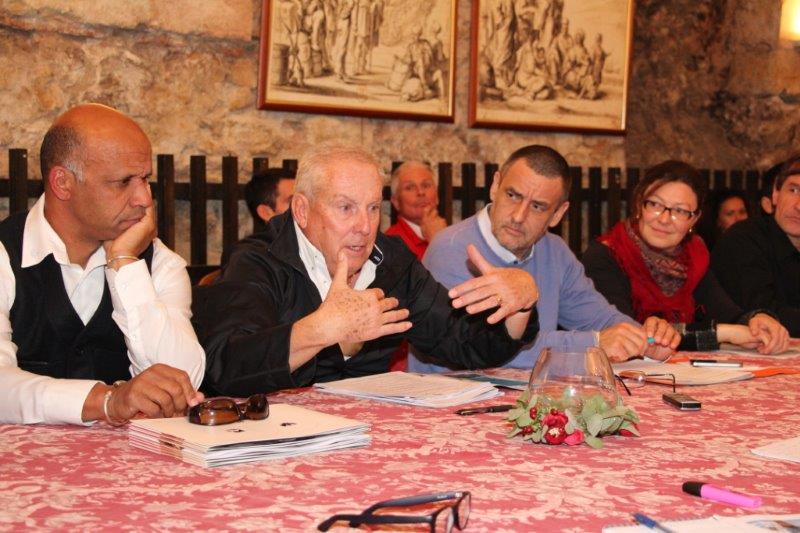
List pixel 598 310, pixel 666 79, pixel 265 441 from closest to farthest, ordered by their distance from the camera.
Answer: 1. pixel 265 441
2. pixel 598 310
3. pixel 666 79

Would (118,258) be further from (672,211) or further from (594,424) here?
(672,211)

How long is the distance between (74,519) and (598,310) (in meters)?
2.57

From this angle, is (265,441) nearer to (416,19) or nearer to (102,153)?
(102,153)

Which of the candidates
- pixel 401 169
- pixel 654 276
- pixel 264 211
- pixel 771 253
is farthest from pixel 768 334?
pixel 401 169

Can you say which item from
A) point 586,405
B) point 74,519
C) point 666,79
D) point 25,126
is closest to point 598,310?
point 586,405

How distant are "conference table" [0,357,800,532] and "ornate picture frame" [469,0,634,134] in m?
4.44

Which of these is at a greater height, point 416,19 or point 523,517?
point 416,19

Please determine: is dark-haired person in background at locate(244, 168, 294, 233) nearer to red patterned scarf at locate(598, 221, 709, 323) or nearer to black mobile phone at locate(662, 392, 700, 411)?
red patterned scarf at locate(598, 221, 709, 323)

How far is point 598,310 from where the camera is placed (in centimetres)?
366

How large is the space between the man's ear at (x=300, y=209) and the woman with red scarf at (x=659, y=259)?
154 cm

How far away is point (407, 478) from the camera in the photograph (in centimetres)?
161

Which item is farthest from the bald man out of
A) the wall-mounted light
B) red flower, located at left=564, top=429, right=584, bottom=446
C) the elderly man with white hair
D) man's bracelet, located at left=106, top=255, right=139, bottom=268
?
the wall-mounted light

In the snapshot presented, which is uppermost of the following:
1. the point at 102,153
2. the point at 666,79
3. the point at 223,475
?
the point at 666,79

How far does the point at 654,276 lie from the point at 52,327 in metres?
2.44
